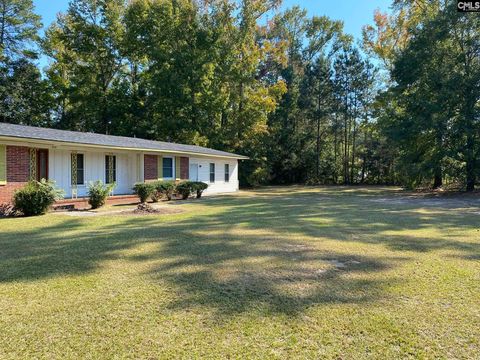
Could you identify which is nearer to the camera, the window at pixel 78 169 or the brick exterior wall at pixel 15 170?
the brick exterior wall at pixel 15 170

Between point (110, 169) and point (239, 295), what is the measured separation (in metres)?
13.6

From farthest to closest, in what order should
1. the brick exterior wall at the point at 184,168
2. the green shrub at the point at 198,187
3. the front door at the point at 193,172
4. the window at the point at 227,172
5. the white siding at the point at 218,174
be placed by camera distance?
the window at the point at 227,172 → the white siding at the point at 218,174 → the front door at the point at 193,172 → the brick exterior wall at the point at 184,168 → the green shrub at the point at 198,187

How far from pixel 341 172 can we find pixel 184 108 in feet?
61.4

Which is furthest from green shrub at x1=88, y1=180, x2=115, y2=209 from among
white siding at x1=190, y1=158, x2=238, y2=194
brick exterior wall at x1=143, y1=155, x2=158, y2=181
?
white siding at x1=190, y1=158, x2=238, y2=194

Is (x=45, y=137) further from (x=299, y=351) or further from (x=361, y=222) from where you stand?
(x=299, y=351)

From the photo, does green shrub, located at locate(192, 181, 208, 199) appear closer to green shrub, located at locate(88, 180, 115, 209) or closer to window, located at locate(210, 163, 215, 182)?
window, located at locate(210, 163, 215, 182)

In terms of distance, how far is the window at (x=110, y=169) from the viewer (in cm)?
1577

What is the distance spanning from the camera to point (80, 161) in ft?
47.3

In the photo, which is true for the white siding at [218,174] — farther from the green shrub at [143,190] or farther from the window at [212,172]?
the green shrub at [143,190]

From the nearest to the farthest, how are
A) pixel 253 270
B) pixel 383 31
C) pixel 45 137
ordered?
pixel 253 270
pixel 45 137
pixel 383 31

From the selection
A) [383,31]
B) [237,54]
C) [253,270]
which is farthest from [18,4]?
[253,270]

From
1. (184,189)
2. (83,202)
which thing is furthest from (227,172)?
(83,202)

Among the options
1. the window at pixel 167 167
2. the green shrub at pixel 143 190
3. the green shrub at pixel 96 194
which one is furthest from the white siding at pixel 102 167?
the green shrub at pixel 143 190

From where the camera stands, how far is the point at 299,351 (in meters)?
2.84
